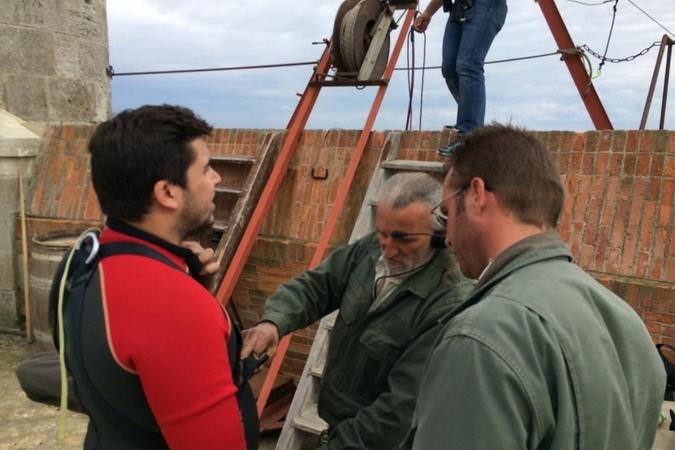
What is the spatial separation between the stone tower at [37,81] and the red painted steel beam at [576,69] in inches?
191

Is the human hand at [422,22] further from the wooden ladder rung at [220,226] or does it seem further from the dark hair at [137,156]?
the dark hair at [137,156]

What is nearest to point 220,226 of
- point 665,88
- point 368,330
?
point 368,330

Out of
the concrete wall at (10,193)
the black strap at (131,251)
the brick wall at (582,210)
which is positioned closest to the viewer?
the black strap at (131,251)

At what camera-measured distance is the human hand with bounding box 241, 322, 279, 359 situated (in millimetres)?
1726

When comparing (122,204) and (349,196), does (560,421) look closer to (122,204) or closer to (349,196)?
(122,204)

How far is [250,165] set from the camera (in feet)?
13.7

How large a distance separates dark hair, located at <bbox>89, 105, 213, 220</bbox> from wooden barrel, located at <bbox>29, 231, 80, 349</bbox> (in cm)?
354

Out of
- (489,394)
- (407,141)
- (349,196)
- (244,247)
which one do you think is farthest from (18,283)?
(489,394)

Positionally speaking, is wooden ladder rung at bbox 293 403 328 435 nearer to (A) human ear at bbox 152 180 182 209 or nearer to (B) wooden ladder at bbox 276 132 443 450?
(B) wooden ladder at bbox 276 132 443 450

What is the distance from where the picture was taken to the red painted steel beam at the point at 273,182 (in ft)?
12.0

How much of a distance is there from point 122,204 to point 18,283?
484 cm

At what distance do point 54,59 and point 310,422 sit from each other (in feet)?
17.4

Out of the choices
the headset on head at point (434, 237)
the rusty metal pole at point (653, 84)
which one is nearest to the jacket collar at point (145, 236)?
the headset on head at point (434, 237)

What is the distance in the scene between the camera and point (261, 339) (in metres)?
1.77
